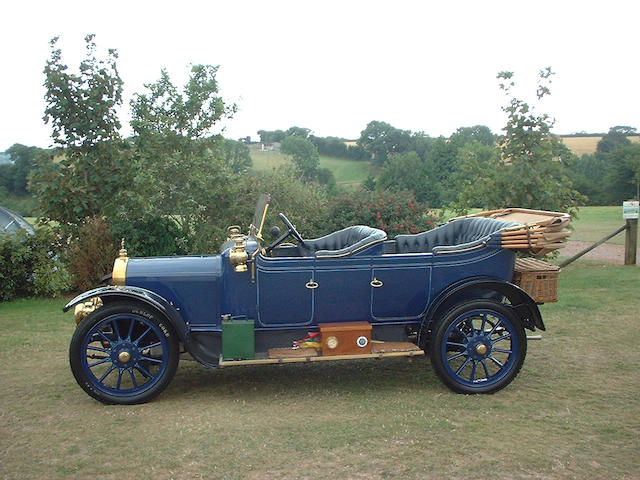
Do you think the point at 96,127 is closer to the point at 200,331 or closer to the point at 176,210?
the point at 176,210

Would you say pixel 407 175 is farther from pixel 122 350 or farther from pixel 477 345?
pixel 122 350

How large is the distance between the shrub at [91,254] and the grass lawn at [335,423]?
313cm

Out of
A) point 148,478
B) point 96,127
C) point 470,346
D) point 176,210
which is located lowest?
point 148,478

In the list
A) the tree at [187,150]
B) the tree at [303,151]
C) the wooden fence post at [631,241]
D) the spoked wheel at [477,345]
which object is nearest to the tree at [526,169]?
the wooden fence post at [631,241]

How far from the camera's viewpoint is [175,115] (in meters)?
10.3

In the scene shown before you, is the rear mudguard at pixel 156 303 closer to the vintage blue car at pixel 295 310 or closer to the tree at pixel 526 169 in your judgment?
the vintage blue car at pixel 295 310

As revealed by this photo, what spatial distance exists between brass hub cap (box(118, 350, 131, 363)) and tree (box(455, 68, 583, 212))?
8181mm

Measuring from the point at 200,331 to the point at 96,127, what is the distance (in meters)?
6.00

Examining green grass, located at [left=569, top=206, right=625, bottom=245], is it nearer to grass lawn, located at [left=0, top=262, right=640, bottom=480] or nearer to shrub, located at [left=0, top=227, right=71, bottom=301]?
grass lawn, located at [left=0, top=262, right=640, bottom=480]

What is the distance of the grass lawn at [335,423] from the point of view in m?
3.75

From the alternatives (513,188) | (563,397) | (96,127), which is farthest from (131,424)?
(513,188)

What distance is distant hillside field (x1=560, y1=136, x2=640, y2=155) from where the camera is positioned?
47.7 meters

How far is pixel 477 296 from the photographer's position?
5199 millimetres

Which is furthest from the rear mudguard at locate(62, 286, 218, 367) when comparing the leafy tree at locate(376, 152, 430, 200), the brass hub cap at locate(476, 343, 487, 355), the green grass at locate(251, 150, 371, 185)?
the green grass at locate(251, 150, 371, 185)
